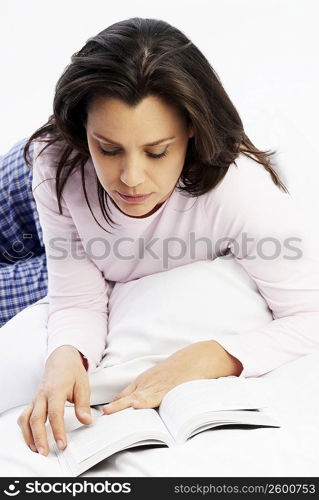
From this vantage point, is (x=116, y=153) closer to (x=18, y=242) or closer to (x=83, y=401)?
(x=83, y=401)

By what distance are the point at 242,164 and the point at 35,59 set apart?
175 cm

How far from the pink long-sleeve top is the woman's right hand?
0.40ft

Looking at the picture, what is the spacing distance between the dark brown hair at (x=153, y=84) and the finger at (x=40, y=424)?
0.46 m

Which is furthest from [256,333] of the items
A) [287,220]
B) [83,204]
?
[83,204]

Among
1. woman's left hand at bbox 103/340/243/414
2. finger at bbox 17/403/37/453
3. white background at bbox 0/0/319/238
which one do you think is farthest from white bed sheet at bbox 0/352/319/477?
white background at bbox 0/0/319/238

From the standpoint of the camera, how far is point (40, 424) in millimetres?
1274

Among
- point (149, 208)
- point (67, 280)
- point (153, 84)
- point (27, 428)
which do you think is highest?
point (153, 84)

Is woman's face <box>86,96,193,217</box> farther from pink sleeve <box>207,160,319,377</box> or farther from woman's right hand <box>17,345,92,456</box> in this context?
woman's right hand <box>17,345,92,456</box>

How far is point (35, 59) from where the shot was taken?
306 cm

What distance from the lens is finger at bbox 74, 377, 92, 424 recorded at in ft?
4.21

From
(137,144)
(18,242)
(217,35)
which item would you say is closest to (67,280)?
(137,144)

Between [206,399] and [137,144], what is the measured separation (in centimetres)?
42

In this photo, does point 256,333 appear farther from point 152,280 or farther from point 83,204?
point 83,204

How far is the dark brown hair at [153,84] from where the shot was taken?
4.15ft
